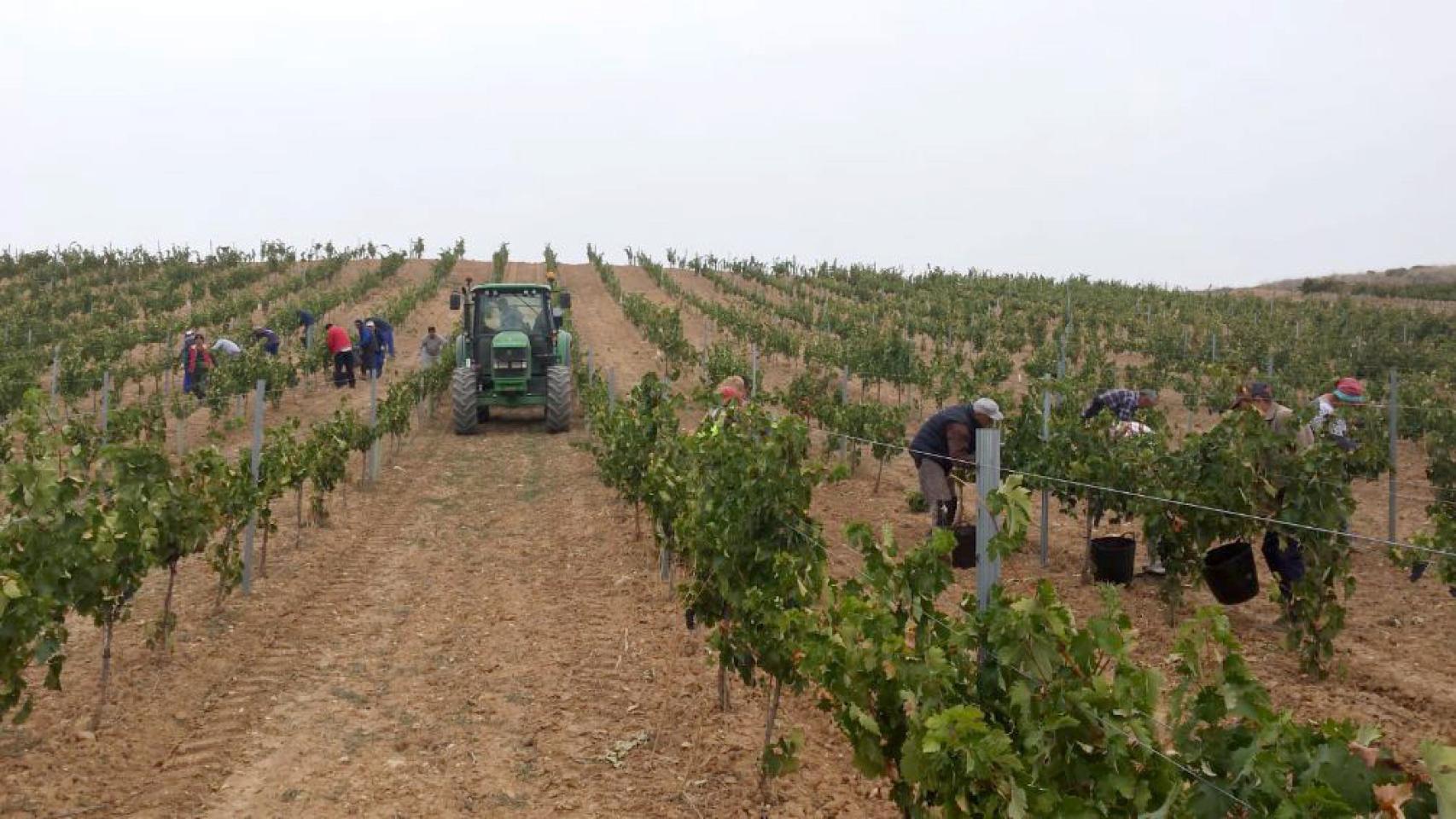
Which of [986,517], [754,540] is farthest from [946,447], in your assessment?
[986,517]

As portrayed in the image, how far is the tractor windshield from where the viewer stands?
1452cm

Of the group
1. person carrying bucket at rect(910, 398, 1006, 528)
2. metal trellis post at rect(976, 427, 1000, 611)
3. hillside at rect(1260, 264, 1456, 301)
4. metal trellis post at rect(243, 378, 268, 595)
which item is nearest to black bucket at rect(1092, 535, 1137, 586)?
person carrying bucket at rect(910, 398, 1006, 528)

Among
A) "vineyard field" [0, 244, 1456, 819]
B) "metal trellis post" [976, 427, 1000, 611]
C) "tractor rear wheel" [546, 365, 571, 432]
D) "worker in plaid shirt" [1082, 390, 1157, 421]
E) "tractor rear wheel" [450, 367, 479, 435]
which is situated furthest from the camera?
"tractor rear wheel" [546, 365, 571, 432]

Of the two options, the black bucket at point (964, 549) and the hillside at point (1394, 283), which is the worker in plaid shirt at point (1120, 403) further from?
the hillside at point (1394, 283)

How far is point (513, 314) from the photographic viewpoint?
1462 centimetres

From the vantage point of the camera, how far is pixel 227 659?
568 centimetres

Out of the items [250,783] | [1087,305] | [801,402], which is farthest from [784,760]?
[1087,305]

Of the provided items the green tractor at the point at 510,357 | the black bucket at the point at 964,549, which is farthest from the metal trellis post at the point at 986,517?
the green tractor at the point at 510,357

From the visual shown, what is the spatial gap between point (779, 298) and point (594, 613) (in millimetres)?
29849

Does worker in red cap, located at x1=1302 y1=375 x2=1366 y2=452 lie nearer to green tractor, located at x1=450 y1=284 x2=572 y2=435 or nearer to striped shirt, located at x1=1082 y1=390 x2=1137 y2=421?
striped shirt, located at x1=1082 y1=390 x2=1137 y2=421

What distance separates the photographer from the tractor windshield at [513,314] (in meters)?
14.5

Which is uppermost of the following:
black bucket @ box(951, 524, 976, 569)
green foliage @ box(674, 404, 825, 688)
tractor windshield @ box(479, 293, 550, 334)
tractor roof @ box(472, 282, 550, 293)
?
tractor roof @ box(472, 282, 550, 293)

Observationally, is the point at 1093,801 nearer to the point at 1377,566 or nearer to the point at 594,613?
A: the point at 594,613

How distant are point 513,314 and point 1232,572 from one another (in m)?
11.1
